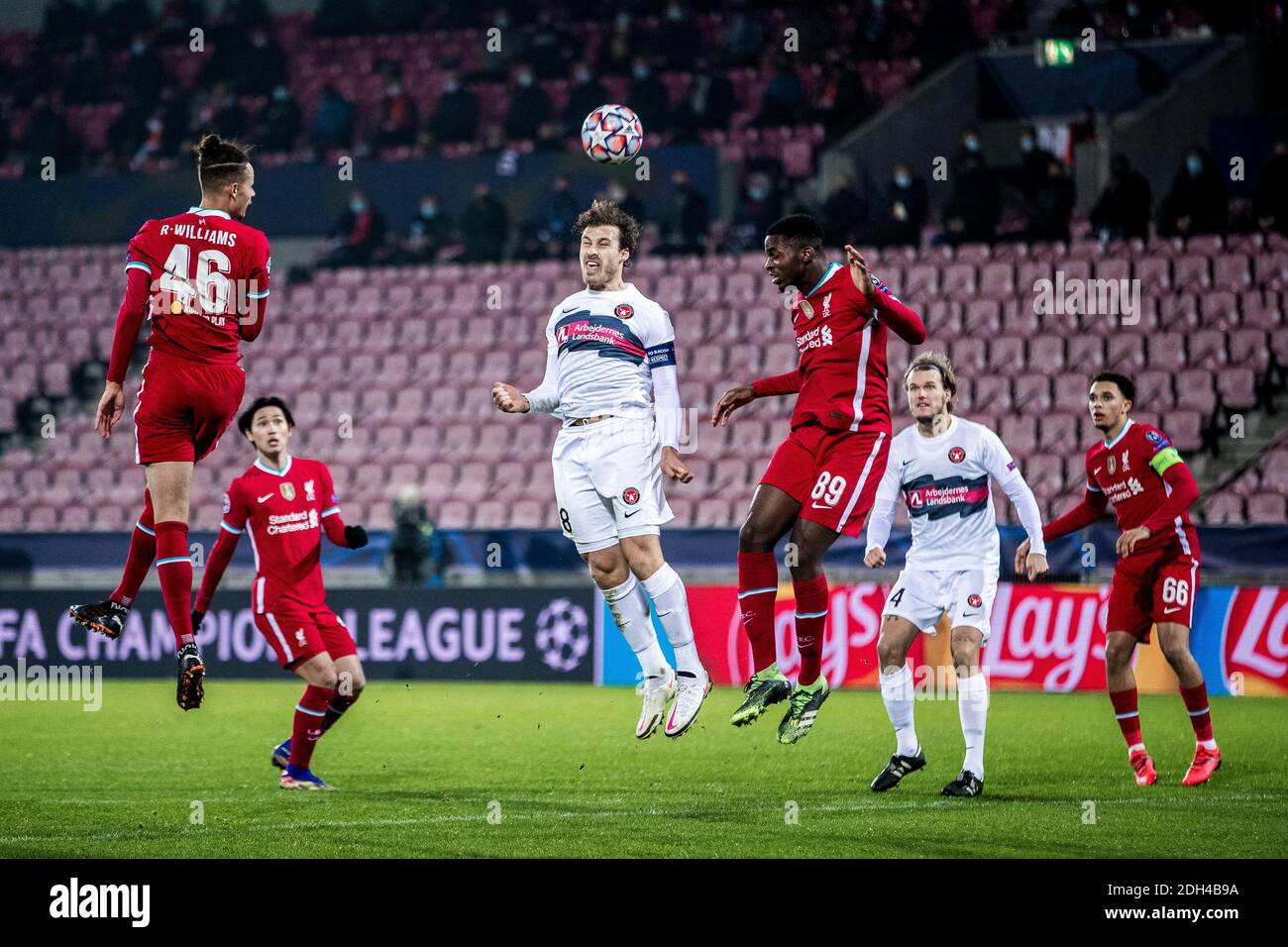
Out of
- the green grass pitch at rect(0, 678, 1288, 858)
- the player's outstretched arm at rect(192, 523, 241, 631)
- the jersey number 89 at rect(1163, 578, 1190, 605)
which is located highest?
the player's outstretched arm at rect(192, 523, 241, 631)

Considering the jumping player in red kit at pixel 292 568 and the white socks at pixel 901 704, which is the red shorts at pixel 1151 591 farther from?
the jumping player in red kit at pixel 292 568

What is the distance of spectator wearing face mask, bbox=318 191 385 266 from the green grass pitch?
895 cm

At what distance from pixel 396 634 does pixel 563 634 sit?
65.6 inches

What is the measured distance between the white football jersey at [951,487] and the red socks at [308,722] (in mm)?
3053

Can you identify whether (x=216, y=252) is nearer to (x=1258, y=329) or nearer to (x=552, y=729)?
(x=552, y=729)

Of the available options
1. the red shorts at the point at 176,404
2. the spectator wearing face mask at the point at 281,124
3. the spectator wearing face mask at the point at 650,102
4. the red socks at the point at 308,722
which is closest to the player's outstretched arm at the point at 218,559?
the red socks at the point at 308,722

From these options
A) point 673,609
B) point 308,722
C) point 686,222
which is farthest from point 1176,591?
point 686,222

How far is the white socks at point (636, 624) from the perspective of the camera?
748cm

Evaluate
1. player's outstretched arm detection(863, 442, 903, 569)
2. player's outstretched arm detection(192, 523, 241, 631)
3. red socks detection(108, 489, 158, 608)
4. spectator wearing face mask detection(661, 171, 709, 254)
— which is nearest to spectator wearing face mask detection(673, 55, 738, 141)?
spectator wearing face mask detection(661, 171, 709, 254)

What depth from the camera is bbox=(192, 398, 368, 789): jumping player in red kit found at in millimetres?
8773

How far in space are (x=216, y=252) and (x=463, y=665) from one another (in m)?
9.13

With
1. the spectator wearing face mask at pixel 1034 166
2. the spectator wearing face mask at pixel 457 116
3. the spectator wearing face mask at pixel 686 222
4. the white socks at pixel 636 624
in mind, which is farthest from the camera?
the spectator wearing face mask at pixel 457 116

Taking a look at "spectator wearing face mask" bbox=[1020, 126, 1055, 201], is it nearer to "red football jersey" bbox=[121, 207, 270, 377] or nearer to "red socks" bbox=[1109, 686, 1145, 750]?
"red socks" bbox=[1109, 686, 1145, 750]

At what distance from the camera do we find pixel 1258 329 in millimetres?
17250
